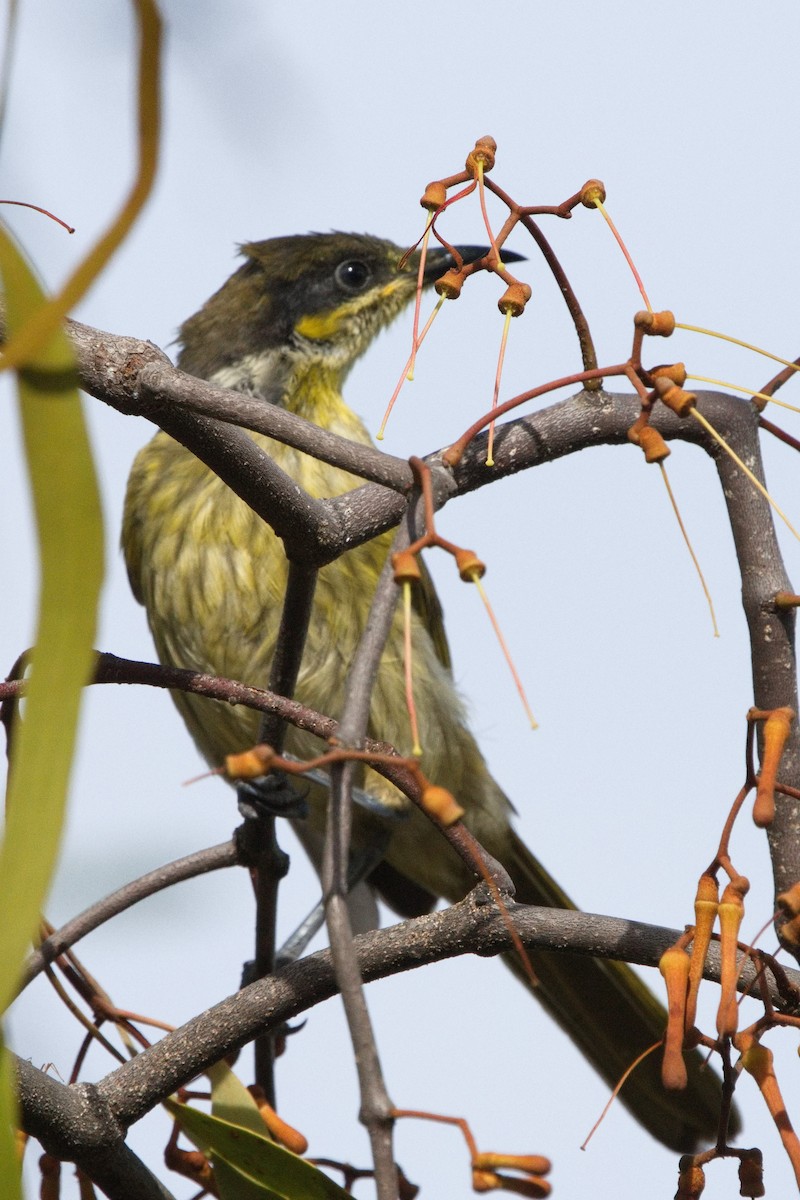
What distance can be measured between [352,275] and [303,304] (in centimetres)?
20

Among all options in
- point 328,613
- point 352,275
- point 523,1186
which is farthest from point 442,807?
point 352,275

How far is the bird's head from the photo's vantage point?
13.6 ft

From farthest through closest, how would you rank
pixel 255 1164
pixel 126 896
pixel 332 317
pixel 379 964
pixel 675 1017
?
pixel 332 317, pixel 126 896, pixel 255 1164, pixel 379 964, pixel 675 1017

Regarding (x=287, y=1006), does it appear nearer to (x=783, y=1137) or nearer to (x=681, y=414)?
(x=783, y=1137)

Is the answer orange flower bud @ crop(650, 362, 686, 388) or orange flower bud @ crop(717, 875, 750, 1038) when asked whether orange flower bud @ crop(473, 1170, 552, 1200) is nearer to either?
orange flower bud @ crop(717, 875, 750, 1038)

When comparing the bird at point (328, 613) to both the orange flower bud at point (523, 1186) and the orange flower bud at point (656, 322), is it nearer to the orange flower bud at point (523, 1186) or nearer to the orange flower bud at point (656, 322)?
the orange flower bud at point (656, 322)

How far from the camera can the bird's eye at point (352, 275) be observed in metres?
4.29

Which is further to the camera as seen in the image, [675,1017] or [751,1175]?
[751,1175]

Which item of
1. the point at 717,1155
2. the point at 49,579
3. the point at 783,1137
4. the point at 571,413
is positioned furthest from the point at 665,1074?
the point at 571,413

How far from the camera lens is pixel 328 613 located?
356 centimetres

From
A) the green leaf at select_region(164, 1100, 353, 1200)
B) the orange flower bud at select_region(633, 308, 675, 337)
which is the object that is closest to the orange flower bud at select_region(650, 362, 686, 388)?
the orange flower bud at select_region(633, 308, 675, 337)

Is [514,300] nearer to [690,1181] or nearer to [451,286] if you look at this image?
[451,286]

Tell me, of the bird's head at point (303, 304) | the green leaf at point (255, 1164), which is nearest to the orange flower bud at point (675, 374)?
the green leaf at point (255, 1164)

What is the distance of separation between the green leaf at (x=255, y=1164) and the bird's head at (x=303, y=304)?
2681mm
